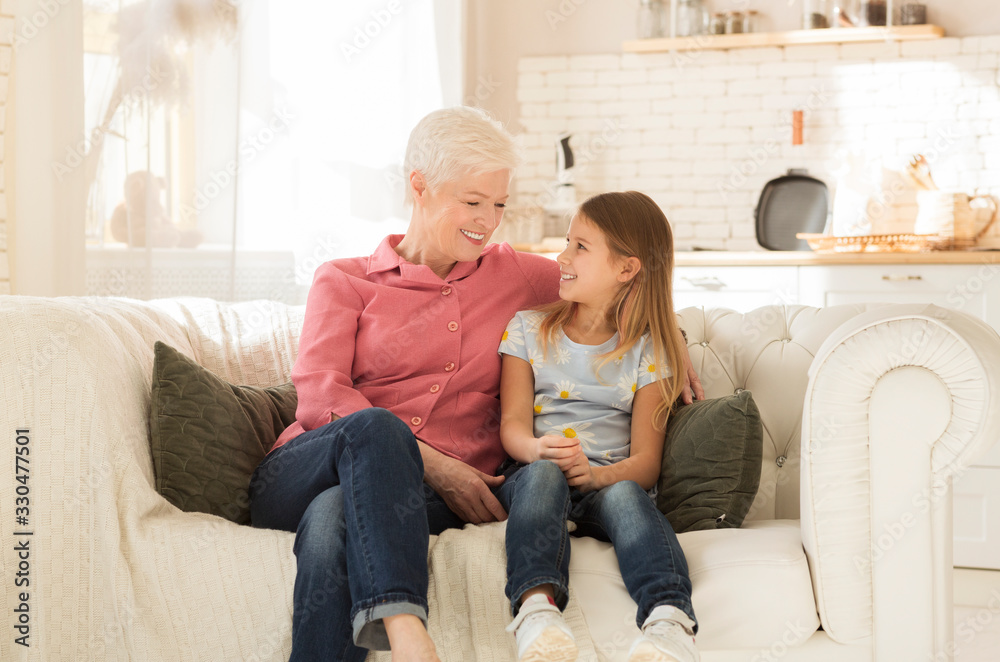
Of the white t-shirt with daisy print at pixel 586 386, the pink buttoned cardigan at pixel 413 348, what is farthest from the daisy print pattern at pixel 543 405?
the pink buttoned cardigan at pixel 413 348

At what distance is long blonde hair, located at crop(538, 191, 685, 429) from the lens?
6.15 ft

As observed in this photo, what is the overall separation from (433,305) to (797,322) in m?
0.85

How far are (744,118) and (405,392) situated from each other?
2.91 m

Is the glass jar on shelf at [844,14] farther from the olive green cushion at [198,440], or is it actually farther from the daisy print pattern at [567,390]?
the olive green cushion at [198,440]

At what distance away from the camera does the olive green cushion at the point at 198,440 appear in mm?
1648

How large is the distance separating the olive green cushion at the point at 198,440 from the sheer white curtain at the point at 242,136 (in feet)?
2.51

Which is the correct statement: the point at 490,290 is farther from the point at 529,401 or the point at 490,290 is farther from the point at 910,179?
the point at 910,179

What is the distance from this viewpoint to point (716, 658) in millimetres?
1549

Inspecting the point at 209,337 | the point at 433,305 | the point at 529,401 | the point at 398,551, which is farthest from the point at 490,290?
the point at 398,551

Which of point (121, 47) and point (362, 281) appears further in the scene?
point (121, 47)

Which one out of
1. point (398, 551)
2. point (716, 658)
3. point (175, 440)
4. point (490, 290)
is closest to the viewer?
point (398, 551)

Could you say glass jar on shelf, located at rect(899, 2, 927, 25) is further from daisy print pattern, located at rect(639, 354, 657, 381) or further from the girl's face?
daisy print pattern, located at rect(639, 354, 657, 381)

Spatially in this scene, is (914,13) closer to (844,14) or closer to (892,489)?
(844,14)

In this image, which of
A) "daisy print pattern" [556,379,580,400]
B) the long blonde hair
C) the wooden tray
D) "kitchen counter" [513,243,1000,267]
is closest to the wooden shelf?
the wooden tray
